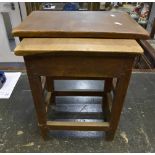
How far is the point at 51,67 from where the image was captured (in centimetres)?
60

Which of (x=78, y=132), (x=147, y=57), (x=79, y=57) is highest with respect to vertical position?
(x=79, y=57)

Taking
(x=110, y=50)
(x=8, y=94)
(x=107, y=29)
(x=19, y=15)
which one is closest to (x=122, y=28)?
(x=107, y=29)

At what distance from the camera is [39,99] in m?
0.70

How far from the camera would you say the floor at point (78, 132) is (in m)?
0.83

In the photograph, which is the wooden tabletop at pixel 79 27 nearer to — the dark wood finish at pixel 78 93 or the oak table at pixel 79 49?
the oak table at pixel 79 49

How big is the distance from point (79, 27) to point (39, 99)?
34 centimetres

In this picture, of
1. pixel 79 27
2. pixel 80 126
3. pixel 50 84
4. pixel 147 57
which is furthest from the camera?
pixel 147 57

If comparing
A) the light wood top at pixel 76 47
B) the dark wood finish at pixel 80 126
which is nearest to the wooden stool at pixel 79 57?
the light wood top at pixel 76 47

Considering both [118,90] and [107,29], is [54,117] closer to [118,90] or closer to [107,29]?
[118,90]

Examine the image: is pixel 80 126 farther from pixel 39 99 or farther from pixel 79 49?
pixel 79 49

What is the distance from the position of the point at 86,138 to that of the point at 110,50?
1.80 feet

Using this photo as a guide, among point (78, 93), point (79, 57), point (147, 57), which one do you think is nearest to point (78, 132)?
point (78, 93)

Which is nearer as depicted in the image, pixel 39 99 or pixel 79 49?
pixel 79 49

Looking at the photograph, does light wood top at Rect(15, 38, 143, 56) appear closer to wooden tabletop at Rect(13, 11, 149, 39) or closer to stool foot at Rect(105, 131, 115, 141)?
wooden tabletop at Rect(13, 11, 149, 39)
